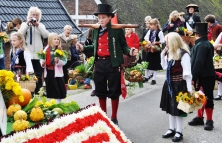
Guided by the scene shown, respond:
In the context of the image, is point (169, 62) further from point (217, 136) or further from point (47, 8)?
point (47, 8)

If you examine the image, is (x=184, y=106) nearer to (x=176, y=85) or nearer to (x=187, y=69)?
(x=176, y=85)

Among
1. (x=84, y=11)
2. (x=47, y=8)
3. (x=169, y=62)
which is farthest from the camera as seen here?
(x=84, y=11)

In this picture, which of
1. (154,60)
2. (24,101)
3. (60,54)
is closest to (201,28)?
(60,54)

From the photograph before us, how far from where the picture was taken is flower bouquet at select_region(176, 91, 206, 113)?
6.64m

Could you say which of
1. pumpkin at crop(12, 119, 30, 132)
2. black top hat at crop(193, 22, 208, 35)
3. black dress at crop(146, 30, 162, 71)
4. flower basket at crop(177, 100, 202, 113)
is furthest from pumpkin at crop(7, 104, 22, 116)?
black dress at crop(146, 30, 162, 71)

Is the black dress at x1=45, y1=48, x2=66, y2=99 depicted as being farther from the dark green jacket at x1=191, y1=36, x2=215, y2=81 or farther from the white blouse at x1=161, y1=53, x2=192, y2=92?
the white blouse at x1=161, y1=53, x2=192, y2=92

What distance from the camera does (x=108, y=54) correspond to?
750 centimetres

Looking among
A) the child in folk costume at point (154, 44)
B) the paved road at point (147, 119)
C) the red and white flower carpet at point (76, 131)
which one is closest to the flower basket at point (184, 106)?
the paved road at point (147, 119)

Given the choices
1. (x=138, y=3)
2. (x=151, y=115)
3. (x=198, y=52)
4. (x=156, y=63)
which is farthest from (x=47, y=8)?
(x=138, y=3)

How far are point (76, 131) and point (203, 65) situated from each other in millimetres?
4152

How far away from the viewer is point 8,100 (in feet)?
14.1

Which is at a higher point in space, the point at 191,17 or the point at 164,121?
the point at 191,17

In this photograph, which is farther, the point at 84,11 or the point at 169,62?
the point at 84,11

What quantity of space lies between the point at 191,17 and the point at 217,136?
27.7 ft
